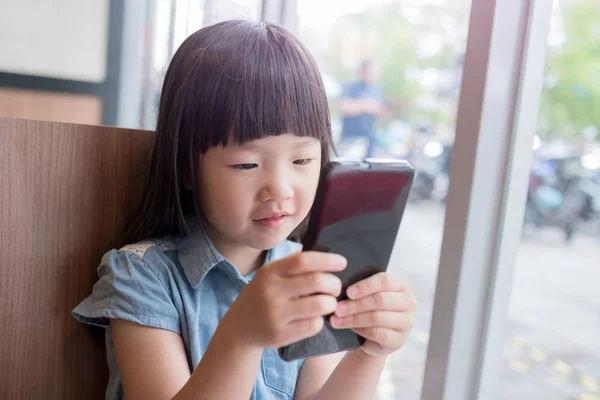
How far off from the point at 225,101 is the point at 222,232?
16 centimetres

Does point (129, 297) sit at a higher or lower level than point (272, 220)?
lower

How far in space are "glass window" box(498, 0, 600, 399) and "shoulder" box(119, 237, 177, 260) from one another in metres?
0.46

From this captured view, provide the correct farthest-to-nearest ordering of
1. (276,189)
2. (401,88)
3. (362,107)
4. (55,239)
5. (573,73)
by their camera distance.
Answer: (401,88), (362,107), (573,73), (55,239), (276,189)

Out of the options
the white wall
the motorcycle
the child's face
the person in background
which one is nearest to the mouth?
the child's face

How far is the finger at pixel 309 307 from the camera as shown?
494 millimetres

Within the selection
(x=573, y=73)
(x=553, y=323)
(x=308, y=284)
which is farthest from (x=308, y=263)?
(x=553, y=323)

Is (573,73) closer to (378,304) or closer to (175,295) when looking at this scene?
(378,304)

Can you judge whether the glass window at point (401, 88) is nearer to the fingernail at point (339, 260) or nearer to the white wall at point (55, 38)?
the white wall at point (55, 38)

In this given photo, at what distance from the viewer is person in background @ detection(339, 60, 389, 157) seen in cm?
306

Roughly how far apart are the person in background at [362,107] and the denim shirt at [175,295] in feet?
7.72

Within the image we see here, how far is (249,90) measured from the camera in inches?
24.9

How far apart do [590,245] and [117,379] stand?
835 mm

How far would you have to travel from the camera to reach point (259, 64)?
65cm

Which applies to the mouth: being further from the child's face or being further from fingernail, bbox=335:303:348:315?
fingernail, bbox=335:303:348:315
